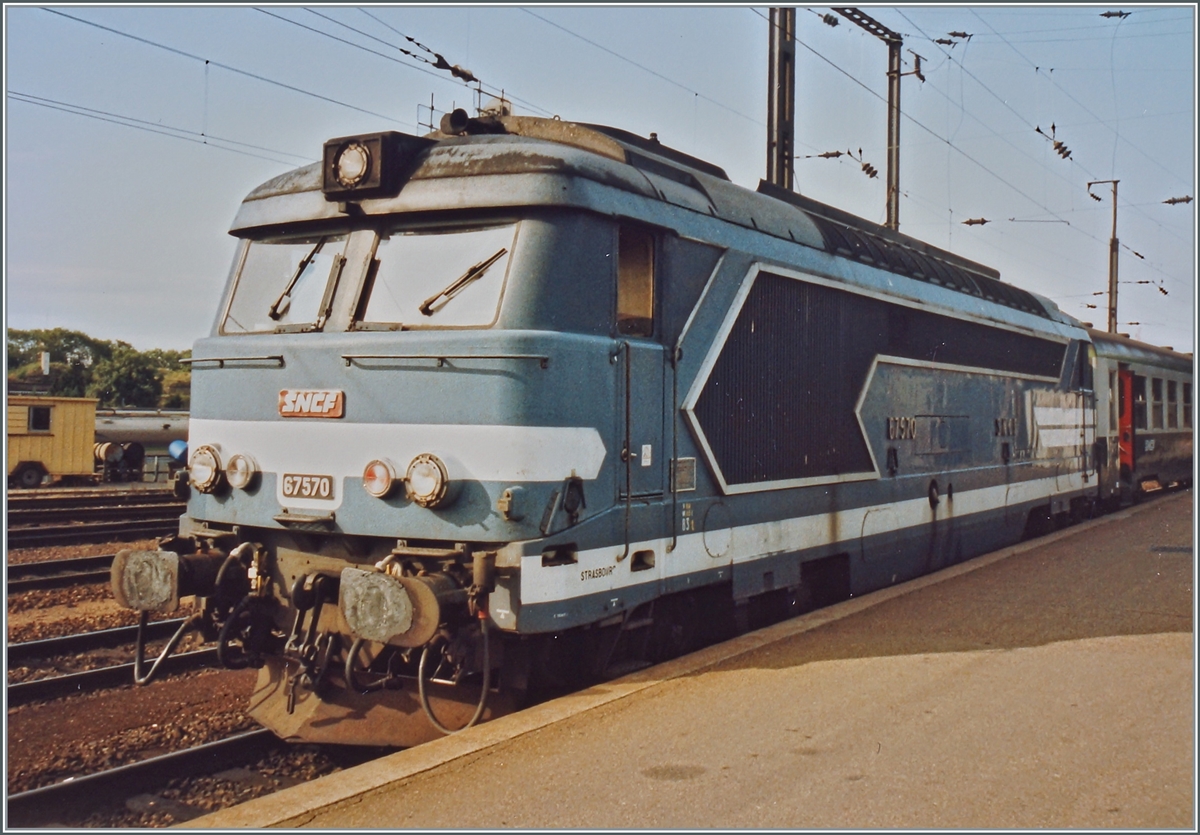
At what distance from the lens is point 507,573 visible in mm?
5469

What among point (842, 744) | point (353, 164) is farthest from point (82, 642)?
point (842, 744)

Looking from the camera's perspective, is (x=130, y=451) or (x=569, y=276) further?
(x=130, y=451)

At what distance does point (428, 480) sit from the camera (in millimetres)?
5512

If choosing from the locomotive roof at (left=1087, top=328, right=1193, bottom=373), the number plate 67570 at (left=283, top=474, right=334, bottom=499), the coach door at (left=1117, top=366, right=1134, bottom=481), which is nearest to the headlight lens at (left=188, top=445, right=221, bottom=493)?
the number plate 67570 at (left=283, top=474, right=334, bottom=499)

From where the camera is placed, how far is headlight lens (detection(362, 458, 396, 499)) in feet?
18.5

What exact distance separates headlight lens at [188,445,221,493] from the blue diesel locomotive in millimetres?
23

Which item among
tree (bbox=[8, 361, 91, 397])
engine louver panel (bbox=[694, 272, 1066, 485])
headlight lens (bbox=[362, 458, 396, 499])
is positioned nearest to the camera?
headlight lens (bbox=[362, 458, 396, 499])

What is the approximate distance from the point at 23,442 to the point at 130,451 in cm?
398

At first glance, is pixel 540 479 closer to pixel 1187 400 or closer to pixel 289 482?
pixel 289 482

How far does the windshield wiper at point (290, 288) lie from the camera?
6.44 metres

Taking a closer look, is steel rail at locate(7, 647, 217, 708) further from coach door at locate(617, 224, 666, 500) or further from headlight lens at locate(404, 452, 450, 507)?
coach door at locate(617, 224, 666, 500)

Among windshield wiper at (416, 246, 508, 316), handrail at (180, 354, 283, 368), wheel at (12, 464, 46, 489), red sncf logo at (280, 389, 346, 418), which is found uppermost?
windshield wiper at (416, 246, 508, 316)

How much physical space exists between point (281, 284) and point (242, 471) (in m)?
1.18

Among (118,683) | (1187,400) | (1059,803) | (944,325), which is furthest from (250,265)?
(1187,400)
